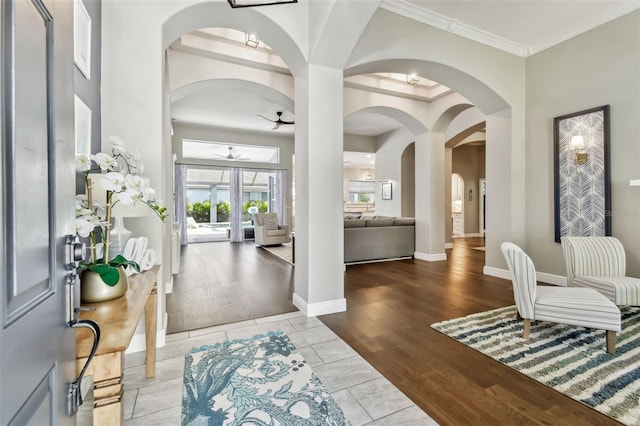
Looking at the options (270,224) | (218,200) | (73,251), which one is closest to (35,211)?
(73,251)

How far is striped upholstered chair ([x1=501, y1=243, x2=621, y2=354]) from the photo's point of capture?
7.30 feet

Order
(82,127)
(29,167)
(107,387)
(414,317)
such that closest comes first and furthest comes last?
(29,167) < (107,387) < (82,127) < (414,317)

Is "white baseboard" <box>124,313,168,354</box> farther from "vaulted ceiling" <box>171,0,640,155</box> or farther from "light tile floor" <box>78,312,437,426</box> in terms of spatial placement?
"vaulted ceiling" <box>171,0,640,155</box>

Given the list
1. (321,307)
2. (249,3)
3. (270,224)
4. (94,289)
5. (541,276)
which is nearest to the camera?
(94,289)

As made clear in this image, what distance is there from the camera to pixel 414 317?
3012 mm

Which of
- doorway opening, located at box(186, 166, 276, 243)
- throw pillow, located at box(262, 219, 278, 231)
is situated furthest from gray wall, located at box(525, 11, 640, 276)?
doorway opening, located at box(186, 166, 276, 243)

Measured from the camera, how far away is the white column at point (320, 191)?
3133mm

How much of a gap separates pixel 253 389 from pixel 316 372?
1.46 feet

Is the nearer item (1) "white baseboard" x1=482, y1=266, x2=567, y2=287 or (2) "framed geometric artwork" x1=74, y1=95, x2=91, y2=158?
(2) "framed geometric artwork" x1=74, y1=95, x2=91, y2=158

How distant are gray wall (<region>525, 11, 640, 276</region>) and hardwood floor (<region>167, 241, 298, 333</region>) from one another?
3.93 m

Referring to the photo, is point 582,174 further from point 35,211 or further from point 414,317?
point 35,211

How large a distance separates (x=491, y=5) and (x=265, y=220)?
6.64 metres

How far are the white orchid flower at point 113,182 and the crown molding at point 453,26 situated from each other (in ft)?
11.2

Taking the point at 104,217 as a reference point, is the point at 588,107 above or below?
above
